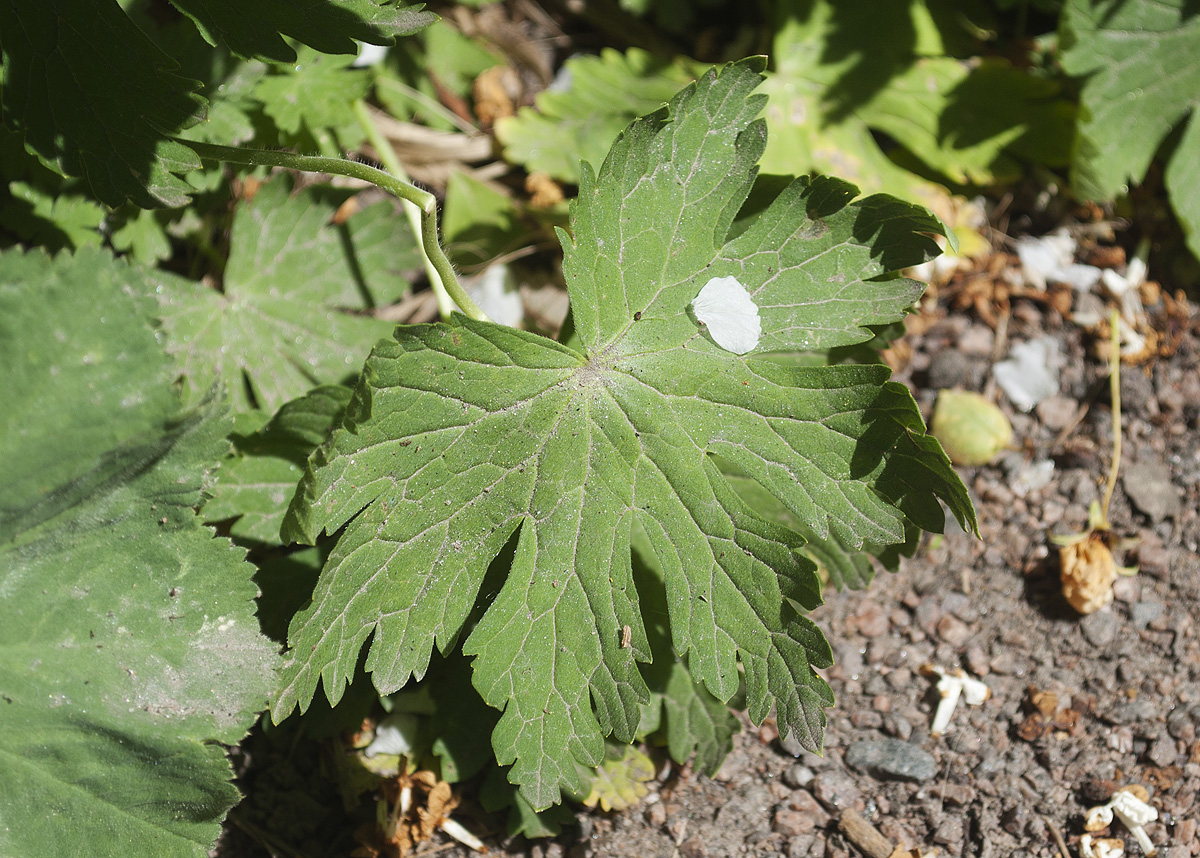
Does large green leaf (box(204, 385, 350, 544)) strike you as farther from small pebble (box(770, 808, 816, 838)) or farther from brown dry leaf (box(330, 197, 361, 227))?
small pebble (box(770, 808, 816, 838))

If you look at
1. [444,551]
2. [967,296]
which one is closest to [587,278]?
[444,551]

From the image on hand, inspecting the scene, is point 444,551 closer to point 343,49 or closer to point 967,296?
point 343,49

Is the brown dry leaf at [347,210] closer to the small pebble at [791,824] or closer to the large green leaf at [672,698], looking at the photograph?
the large green leaf at [672,698]

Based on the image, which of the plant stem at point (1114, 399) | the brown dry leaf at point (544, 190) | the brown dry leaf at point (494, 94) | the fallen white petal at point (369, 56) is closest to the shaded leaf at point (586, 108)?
the brown dry leaf at point (544, 190)

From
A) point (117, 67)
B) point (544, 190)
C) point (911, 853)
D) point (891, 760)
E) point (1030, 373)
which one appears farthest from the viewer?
point (544, 190)

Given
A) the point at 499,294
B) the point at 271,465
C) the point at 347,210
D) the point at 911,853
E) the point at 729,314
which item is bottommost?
the point at 911,853

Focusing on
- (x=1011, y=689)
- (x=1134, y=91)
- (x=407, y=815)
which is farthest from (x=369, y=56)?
(x=1011, y=689)

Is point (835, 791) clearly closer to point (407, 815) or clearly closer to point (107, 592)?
point (407, 815)

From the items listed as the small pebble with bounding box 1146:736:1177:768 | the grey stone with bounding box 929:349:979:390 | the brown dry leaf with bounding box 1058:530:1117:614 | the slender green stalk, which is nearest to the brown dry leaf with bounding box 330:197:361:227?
the slender green stalk
